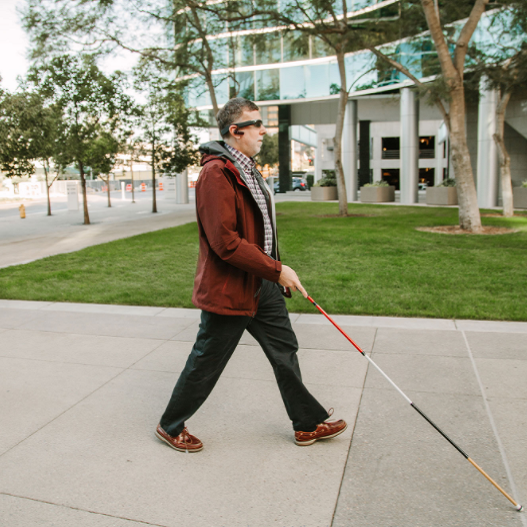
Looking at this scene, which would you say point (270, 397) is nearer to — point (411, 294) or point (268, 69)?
point (411, 294)

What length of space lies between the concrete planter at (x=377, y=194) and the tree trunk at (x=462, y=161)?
1463 cm

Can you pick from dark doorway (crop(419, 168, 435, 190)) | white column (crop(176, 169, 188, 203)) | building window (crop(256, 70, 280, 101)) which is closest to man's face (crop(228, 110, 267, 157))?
white column (crop(176, 169, 188, 203))

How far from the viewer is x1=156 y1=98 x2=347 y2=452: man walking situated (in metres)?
2.80

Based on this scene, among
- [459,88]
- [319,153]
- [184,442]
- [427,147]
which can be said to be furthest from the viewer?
[427,147]

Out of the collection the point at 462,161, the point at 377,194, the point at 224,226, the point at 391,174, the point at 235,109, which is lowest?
the point at 377,194

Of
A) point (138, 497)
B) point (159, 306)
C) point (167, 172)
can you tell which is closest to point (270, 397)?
point (138, 497)

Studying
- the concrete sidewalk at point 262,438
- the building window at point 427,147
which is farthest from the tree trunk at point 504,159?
the building window at point 427,147

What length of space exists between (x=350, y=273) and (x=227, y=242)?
609cm

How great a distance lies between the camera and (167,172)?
24.8 metres

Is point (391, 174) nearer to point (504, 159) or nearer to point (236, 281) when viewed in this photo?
point (504, 159)

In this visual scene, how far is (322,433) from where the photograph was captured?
328cm

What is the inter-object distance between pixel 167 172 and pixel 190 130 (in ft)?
7.43

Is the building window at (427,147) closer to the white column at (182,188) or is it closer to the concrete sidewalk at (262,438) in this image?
the white column at (182,188)

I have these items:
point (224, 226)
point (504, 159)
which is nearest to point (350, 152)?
point (504, 159)
